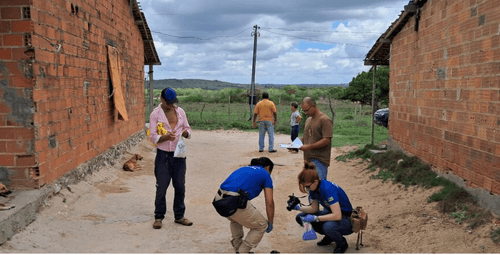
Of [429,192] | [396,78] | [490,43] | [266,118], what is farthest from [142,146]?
[490,43]

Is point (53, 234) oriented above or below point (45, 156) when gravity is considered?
below

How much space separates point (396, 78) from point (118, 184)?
6.79 meters

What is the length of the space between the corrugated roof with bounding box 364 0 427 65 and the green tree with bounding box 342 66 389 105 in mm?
20031

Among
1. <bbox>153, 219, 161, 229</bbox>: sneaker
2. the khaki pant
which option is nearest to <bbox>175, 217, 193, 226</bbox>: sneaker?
<bbox>153, 219, 161, 229</bbox>: sneaker

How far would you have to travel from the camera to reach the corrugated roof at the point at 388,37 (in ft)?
28.8

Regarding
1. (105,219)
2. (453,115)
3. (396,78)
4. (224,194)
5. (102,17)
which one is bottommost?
(105,219)

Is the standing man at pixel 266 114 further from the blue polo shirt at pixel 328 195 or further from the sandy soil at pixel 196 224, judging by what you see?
the blue polo shirt at pixel 328 195

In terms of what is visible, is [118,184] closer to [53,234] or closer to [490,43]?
[53,234]

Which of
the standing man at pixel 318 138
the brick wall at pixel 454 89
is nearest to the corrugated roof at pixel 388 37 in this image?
the brick wall at pixel 454 89

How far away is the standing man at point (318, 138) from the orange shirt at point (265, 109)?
6534 millimetres

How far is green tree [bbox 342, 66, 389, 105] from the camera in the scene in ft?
105

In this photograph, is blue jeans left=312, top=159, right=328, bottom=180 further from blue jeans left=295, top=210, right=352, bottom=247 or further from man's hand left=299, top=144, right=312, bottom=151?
blue jeans left=295, top=210, right=352, bottom=247

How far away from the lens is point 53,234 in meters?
5.29

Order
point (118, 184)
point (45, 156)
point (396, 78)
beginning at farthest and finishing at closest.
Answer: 1. point (396, 78)
2. point (118, 184)
3. point (45, 156)
